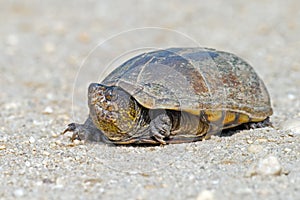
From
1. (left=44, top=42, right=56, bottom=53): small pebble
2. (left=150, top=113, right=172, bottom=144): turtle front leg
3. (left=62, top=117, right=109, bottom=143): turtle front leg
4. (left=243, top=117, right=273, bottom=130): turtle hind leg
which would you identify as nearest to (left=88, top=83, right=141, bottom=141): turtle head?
(left=150, top=113, right=172, bottom=144): turtle front leg

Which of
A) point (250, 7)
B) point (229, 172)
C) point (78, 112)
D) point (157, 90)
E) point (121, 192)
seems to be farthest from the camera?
point (250, 7)

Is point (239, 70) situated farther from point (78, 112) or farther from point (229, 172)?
point (78, 112)

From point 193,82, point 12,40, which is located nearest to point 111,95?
point 193,82

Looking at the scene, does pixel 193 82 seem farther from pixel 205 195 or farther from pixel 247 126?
pixel 205 195

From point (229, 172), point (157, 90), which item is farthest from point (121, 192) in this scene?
point (157, 90)

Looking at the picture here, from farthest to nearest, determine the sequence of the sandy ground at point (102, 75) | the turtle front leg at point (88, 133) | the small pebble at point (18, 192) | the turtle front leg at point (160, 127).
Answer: the turtle front leg at point (88, 133) → the turtle front leg at point (160, 127) → the sandy ground at point (102, 75) → the small pebble at point (18, 192)

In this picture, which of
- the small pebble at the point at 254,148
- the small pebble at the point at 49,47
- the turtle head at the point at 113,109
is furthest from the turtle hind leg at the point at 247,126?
the small pebble at the point at 49,47

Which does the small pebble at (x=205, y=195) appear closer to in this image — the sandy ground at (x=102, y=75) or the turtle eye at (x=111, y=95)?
the sandy ground at (x=102, y=75)

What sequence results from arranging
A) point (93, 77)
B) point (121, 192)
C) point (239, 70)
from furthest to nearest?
point (93, 77) → point (239, 70) → point (121, 192)
